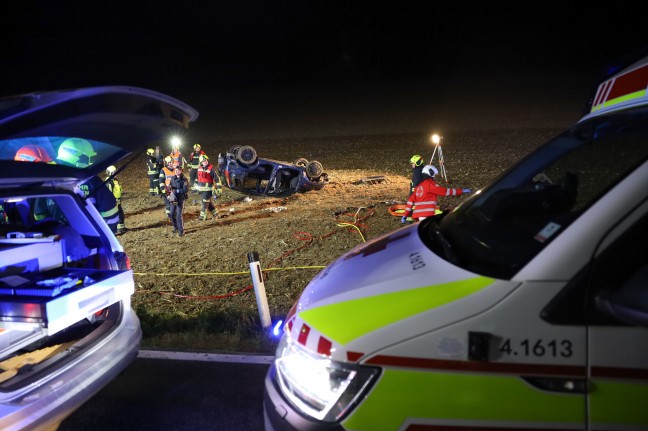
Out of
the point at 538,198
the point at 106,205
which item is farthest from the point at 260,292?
the point at 106,205

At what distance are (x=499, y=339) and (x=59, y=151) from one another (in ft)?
9.62

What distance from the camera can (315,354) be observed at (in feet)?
6.48

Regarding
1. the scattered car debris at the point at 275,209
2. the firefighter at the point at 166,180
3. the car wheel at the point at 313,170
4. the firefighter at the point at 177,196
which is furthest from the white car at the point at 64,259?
the car wheel at the point at 313,170

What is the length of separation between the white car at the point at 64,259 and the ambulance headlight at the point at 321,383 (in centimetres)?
153

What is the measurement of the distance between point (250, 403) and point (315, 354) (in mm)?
1939

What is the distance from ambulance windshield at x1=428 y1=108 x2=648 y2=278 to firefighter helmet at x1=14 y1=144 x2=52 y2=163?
2.52 m

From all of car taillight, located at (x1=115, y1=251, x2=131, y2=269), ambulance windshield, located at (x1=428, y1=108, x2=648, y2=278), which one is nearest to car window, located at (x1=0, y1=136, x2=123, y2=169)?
car taillight, located at (x1=115, y1=251, x2=131, y2=269)

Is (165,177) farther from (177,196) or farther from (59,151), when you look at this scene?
(59,151)

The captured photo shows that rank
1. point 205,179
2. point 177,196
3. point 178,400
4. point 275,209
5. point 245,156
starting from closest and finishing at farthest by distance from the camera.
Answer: point 178,400
point 177,196
point 205,179
point 275,209
point 245,156

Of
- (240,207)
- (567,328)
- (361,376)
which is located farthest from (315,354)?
(240,207)

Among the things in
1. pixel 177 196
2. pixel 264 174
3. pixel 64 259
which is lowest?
pixel 64 259

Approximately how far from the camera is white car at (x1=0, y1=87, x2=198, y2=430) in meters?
2.64

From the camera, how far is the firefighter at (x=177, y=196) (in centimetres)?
1012

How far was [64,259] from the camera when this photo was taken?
3.94 m
